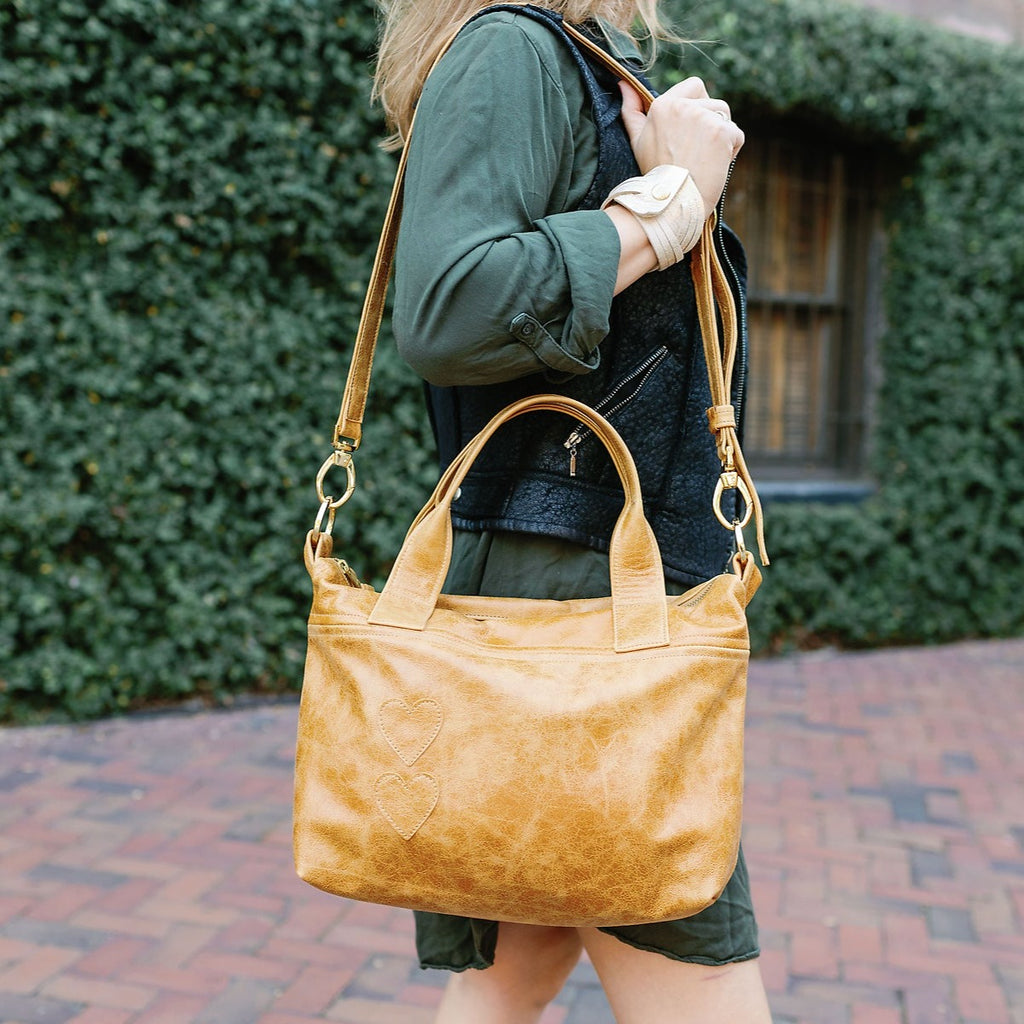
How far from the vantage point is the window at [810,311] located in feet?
19.6

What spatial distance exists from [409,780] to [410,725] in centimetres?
6

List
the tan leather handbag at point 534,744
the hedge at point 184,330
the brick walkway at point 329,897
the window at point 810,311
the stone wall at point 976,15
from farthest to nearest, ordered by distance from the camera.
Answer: the stone wall at point 976,15
the window at point 810,311
the hedge at point 184,330
the brick walkway at point 329,897
the tan leather handbag at point 534,744

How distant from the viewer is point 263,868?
10.2 ft

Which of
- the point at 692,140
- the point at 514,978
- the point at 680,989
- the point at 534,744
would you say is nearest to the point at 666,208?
the point at 692,140

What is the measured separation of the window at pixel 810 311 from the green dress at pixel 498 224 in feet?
16.1

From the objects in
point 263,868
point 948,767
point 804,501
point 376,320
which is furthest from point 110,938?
point 804,501

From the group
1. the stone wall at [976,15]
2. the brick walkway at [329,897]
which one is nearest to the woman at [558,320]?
the brick walkway at [329,897]

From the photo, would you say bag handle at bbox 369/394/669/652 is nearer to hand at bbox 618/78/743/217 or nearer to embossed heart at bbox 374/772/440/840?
embossed heart at bbox 374/772/440/840

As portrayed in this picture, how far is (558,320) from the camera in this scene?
114 centimetres

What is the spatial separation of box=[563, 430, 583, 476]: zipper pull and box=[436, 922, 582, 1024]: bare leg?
673 mm

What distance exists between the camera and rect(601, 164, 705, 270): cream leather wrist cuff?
117 cm

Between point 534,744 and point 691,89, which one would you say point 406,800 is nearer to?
point 534,744

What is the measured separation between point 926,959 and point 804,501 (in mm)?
3459

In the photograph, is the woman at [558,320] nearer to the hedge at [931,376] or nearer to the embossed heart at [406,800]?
the embossed heart at [406,800]
